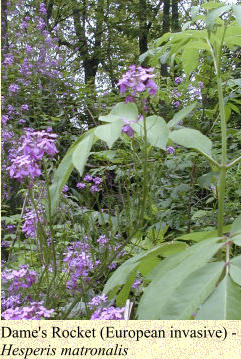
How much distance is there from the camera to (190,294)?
0.77m

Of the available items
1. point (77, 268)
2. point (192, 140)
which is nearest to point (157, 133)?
point (192, 140)

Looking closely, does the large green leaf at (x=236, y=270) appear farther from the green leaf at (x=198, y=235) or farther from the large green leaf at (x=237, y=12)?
the large green leaf at (x=237, y=12)

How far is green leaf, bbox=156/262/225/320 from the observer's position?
0.76 metres

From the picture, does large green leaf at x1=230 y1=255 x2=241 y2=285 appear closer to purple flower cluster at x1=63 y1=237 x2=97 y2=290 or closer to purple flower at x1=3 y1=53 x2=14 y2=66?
purple flower cluster at x1=63 y1=237 x2=97 y2=290

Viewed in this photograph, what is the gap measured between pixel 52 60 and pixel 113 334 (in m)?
5.81

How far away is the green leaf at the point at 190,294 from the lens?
757mm

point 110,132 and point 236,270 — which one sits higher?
point 110,132

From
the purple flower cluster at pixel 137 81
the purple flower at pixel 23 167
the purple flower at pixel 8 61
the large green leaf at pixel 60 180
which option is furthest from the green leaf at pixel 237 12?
the purple flower at pixel 8 61

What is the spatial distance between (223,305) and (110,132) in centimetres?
44

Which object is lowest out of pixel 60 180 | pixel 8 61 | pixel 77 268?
pixel 77 268

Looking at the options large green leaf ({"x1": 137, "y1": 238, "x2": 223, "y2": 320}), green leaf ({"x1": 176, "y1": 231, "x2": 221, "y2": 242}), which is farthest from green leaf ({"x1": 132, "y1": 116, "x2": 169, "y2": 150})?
green leaf ({"x1": 176, "y1": 231, "x2": 221, "y2": 242})

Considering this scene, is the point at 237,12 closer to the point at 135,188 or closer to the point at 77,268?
the point at 77,268

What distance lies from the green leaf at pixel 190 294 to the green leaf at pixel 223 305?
0.02m

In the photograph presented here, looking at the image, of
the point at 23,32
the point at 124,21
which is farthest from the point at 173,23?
the point at 23,32
